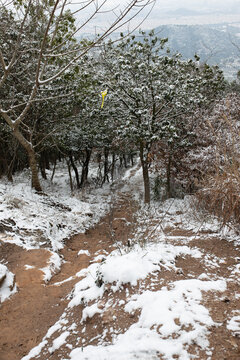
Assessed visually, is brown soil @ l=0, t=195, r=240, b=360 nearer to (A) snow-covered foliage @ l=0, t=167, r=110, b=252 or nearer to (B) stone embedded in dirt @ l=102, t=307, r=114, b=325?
(B) stone embedded in dirt @ l=102, t=307, r=114, b=325

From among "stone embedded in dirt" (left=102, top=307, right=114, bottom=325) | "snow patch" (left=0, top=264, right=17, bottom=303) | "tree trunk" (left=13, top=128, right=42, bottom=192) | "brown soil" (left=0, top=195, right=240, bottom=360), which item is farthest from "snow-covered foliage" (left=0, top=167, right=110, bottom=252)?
"stone embedded in dirt" (left=102, top=307, right=114, bottom=325)

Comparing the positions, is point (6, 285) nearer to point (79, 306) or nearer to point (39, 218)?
point (79, 306)

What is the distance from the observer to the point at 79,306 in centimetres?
325

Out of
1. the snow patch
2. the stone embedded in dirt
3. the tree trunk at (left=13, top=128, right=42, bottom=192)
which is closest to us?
the stone embedded in dirt

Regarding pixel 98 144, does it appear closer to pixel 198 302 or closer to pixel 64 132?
pixel 64 132

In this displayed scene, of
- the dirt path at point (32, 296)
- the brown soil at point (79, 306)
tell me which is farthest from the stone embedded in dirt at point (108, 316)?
the dirt path at point (32, 296)

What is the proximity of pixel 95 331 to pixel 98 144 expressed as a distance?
1199 cm

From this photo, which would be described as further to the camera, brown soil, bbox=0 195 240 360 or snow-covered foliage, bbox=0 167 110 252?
snow-covered foliage, bbox=0 167 110 252

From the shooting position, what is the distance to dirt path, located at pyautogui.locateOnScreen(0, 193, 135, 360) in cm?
308

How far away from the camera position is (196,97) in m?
10.4

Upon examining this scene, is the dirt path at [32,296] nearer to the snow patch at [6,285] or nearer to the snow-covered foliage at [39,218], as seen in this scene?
the snow patch at [6,285]

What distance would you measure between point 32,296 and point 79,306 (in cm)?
127

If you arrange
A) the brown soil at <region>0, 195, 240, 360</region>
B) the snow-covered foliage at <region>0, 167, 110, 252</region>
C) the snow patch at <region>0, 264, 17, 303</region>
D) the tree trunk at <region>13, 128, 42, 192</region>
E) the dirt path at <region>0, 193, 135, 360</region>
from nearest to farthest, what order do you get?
1. the brown soil at <region>0, 195, 240, 360</region>
2. the dirt path at <region>0, 193, 135, 360</region>
3. the snow patch at <region>0, 264, 17, 303</region>
4. the snow-covered foliage at <region>0, 167, 110, 252</region>
5. the tree trunk at <region>13, 128, 42, 192</region>

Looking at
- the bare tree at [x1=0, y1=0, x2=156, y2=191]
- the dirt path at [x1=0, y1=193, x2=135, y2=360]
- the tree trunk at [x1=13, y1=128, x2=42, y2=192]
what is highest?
the bare tree at [x1=0, y1=0, x2=156, y2=191]
